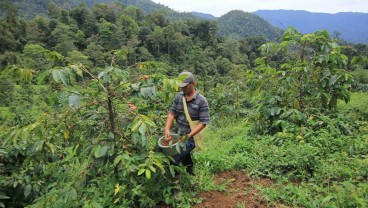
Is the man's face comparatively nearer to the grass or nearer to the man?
the man

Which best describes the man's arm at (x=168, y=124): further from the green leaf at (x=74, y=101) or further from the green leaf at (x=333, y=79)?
the green leaf at (x=333, y=79)

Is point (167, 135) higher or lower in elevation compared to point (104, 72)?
lower

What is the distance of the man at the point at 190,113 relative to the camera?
2861 millimetres

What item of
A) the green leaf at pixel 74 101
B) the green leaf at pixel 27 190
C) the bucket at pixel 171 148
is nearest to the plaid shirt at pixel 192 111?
the bucket at pixel 171 148

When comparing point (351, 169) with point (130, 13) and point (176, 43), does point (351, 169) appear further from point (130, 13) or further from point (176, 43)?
point (130, 13)

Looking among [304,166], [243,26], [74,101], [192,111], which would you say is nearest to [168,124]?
[192,111]

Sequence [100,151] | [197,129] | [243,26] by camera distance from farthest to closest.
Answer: [243,26], [197,129], [100,151]

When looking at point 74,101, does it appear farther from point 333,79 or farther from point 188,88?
point 333,79

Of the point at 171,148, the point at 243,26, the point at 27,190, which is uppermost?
the point at 171,148

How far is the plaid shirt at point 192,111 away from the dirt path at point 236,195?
28.4 inches

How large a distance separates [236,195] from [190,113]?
96 cm

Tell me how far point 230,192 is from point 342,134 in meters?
2.11

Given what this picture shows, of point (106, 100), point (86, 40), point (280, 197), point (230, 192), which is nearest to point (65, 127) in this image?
point (106, 100)

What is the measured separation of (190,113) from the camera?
300cm
